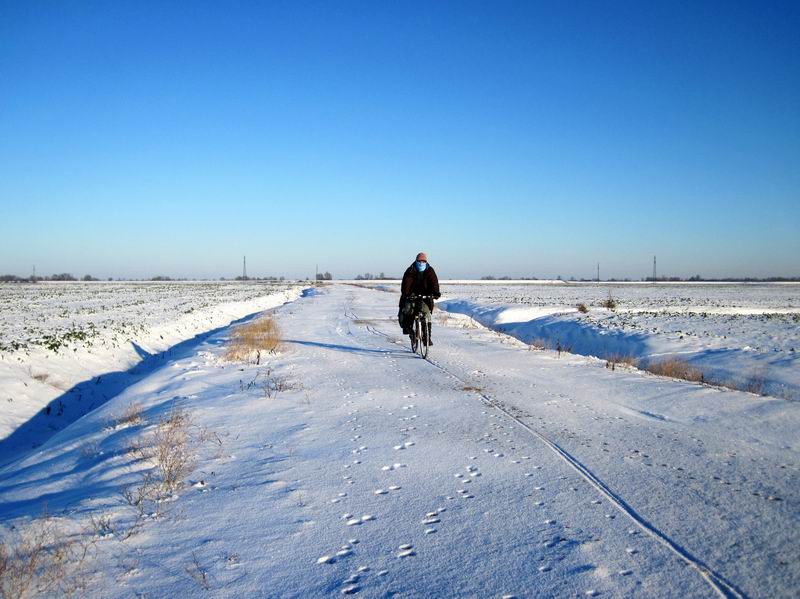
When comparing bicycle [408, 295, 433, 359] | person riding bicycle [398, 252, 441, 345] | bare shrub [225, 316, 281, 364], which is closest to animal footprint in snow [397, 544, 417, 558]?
bare shrub [225, 316, 281, 364]

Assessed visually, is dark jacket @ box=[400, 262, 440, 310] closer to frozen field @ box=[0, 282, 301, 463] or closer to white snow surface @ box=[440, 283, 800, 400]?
white snow surface @ box=[440, 283, 800, 400]

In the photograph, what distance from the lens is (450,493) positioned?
4.59 m

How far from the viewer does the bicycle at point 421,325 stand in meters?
12.8

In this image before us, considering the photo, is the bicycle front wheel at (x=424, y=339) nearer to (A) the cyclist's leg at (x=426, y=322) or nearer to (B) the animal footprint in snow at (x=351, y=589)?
(A) the cyclist's leg at (x=426, y=322)

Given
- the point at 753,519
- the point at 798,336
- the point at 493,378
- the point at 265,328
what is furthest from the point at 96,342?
the point at 798,336

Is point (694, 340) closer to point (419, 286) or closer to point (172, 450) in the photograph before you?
point (419, 286)

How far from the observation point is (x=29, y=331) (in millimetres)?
21031

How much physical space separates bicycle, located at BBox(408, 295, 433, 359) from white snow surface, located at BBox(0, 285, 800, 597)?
3.49 meters

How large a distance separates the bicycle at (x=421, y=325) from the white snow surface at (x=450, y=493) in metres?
3.49

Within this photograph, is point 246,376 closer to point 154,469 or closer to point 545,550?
point 154,469

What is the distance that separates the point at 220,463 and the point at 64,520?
62.0 inches

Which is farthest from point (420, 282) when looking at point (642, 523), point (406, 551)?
point (406, 551)

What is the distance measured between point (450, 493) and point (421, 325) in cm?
842

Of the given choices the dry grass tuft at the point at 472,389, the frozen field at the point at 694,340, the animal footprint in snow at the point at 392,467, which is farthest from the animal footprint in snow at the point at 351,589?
the frozen field at the point at 694,340
